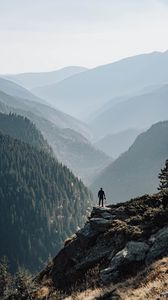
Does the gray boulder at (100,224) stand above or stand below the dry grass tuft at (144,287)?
above

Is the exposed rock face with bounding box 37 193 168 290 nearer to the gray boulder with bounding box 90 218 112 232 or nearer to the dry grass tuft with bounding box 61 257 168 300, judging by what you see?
the gray boulder with bounding box 90 218 112 232

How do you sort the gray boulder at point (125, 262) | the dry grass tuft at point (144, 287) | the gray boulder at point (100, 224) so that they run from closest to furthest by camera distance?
the dry grass tuft at point (144, 287)
the gray boulder at point (125, 262)
the gray boulder at point (100, 224)

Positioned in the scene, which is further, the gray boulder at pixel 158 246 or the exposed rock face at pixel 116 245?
the exposed rock face at pixel 116 245

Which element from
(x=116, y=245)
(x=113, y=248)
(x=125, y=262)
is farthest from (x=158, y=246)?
(x=113, y=248)

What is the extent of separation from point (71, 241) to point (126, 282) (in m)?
14.0

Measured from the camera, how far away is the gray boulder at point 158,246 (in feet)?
92.4

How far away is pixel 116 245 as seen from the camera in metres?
33.3

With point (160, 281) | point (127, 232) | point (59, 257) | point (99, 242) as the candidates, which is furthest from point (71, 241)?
point (160, 281)

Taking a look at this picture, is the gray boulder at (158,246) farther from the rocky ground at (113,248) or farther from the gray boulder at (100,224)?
the gray boulder at (100,224)

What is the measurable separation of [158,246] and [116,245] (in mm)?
4886

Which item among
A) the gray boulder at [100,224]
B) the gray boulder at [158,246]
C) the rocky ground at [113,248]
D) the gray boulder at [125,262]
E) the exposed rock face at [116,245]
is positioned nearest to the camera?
the gray boulder at [158,246]

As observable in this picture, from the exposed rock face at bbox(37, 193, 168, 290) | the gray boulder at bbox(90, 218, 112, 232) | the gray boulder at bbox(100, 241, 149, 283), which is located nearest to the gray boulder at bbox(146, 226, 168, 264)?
the exposed rock face at bbox(37, 193, 168, 290)

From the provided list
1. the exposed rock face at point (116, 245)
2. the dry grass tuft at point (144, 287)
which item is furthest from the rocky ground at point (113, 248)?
the dry grass tuft at point (144, 287)

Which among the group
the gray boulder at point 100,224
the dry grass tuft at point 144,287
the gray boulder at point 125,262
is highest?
the gray boulder at point 100,224
